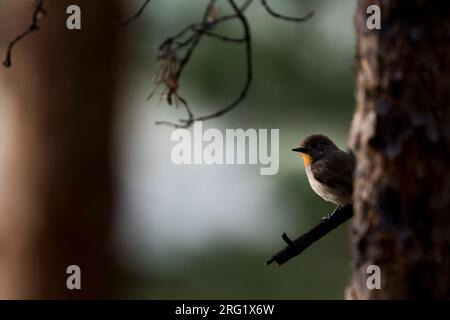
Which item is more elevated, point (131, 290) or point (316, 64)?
point (316, 64)

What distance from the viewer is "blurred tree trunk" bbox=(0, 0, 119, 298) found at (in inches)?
264

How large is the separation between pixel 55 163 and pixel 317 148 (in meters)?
1.88

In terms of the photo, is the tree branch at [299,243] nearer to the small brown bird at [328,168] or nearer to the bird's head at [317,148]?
the small brown bird at [328,168]

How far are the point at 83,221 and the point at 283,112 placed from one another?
285 centimetres

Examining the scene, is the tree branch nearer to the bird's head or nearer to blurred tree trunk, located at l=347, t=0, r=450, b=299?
blurred tree trunk, located at l=347, t=0, r=450, b=299

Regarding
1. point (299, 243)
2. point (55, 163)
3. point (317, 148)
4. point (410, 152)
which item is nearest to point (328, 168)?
point (317, 148)

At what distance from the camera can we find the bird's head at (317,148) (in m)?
5.84

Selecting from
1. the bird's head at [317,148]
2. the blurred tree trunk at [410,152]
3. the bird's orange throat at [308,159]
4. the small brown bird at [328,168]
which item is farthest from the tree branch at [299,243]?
the bird's orange throat at [308,159]

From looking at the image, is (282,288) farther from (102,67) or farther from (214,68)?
(102,67)

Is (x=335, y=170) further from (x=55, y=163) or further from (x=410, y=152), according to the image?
(x=410, y=152)

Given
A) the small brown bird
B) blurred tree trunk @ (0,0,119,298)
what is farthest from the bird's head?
blurred tree trunk @ (0,0,119,298)

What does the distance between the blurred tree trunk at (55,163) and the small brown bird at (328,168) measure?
1618mm

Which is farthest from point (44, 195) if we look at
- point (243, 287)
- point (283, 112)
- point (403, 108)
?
point (403, 108)

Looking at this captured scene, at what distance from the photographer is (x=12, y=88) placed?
706 cm
